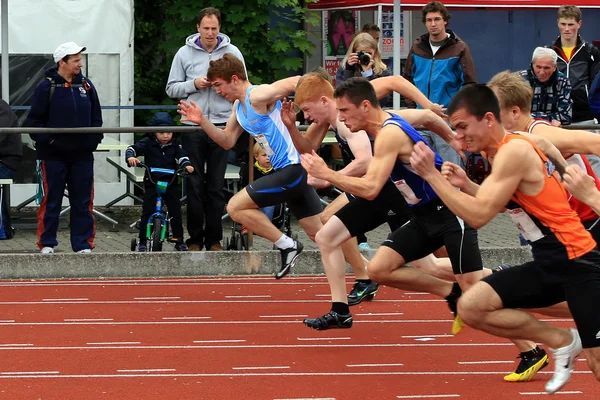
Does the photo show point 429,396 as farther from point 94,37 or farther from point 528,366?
Result: point 94,37

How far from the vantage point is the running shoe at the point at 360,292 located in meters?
10.0

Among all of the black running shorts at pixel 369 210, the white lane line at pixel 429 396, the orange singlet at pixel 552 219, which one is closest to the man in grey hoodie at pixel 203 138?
the black running shorts at pixel 369 210

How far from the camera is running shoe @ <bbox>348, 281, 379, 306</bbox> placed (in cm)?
1000

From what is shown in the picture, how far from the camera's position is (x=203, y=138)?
11961 millimetres

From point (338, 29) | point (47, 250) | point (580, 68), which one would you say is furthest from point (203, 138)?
point (338, 29)

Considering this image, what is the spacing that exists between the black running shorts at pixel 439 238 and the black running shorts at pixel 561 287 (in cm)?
140

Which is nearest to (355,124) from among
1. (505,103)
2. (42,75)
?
(505,103)

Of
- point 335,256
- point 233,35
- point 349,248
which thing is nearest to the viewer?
point 335,256

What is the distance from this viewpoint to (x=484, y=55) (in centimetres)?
1952

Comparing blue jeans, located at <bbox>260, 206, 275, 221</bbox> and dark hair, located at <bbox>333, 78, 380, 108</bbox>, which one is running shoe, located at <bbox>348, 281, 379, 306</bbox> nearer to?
dark hair, located at <bbox>333, 78, 380, 108</bbox>

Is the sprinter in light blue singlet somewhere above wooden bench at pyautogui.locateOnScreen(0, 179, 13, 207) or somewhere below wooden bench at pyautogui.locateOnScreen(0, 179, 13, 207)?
above

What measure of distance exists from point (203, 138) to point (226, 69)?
7.01 ft

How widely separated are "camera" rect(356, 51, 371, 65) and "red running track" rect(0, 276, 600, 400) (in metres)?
2.18

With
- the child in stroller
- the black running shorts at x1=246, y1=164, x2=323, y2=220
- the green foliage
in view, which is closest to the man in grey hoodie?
the child in stroller
